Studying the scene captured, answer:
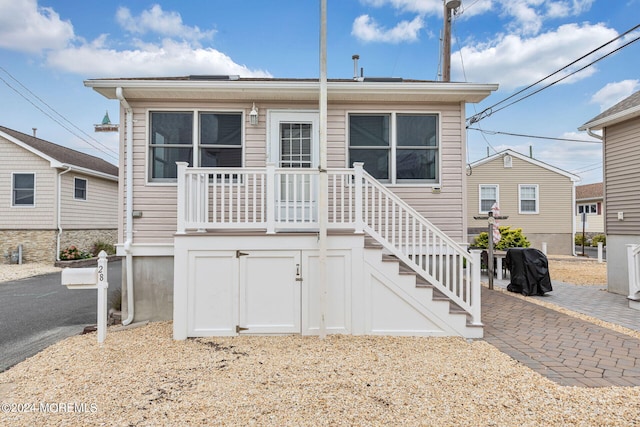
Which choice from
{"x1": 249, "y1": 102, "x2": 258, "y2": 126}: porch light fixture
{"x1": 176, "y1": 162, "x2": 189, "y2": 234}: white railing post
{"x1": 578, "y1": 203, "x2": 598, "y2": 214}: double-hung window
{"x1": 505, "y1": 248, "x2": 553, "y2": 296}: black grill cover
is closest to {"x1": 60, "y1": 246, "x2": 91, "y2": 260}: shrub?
{"x1": 176, "y1": 162, "x2": 189, "y2": 234}: white railing post

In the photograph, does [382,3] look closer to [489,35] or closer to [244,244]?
[489,35]

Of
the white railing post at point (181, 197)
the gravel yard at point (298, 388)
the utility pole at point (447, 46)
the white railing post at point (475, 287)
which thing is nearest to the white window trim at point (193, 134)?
the white railing post at point (181, 197)

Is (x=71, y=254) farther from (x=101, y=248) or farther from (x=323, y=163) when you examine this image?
(x=323, y=163)

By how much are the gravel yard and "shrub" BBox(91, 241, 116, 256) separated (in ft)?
36.2

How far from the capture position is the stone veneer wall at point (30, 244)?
11.7 metres

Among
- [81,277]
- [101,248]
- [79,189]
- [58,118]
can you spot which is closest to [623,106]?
[81,277]

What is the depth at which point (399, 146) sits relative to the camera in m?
5.74

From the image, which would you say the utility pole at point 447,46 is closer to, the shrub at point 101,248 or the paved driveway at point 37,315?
the paved driveway at point 37,315

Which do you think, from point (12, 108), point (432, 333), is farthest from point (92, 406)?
point (12, 108)

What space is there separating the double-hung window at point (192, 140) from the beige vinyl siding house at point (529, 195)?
12.9 meters

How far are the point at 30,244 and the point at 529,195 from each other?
20650 mm

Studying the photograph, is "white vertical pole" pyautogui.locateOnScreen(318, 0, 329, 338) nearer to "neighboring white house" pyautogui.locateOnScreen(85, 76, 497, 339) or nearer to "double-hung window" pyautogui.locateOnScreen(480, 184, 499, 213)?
"neighboring white house" pyautogui.locateOnScreen(85, 76, 497, 339)

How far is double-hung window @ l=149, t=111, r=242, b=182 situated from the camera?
5574mm

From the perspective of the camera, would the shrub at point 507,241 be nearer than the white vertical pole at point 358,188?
No
